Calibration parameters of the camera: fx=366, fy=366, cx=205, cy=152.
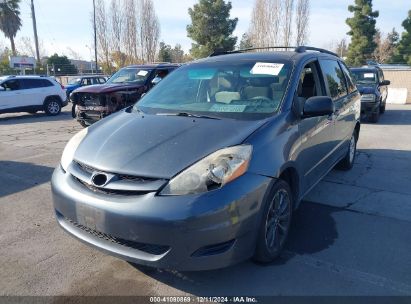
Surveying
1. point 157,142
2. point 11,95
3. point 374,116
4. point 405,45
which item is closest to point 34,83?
point 11,95

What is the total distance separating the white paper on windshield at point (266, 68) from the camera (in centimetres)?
374

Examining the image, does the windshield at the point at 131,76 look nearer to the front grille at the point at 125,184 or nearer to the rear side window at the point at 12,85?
the rear side window at the point at 12,85

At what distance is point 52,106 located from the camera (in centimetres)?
1550

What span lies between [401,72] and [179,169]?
68.0 ft

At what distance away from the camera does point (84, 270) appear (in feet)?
10.1

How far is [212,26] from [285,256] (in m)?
34.7

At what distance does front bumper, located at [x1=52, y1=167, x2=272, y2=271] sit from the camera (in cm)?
238

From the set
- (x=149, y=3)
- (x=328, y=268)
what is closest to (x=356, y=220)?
(x=328, y=268)

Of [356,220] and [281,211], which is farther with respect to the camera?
[356,220]

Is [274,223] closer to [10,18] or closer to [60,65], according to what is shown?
[60,65]

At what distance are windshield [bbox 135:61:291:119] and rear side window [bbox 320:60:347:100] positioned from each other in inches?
38.9

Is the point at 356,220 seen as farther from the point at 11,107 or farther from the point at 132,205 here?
the point at 11,107

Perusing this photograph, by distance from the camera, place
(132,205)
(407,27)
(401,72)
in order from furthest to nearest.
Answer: (407,27)
(401,72)
(132,205)

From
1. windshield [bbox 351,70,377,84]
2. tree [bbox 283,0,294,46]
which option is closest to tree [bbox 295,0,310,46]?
tree [bbox 283,0,294,46]
